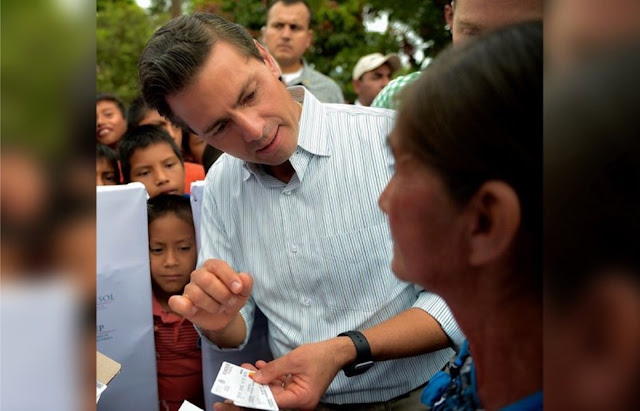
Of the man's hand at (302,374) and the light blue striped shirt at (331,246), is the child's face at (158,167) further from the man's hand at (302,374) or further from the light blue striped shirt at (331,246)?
the man's hand at (302,374)

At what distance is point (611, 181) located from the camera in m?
0.38

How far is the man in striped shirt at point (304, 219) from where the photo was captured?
1.56 metres

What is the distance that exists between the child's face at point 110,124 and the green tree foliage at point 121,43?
6882mm

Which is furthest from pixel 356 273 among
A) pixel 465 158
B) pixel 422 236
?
pixel 465 158

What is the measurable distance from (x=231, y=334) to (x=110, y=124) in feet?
10.6

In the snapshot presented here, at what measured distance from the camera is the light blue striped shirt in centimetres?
166

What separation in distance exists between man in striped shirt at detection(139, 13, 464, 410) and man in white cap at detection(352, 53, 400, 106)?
13.3 ft

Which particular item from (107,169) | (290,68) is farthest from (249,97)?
(290,68)

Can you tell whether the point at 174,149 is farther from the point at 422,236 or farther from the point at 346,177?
the point at 422,236

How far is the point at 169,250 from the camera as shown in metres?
2.48

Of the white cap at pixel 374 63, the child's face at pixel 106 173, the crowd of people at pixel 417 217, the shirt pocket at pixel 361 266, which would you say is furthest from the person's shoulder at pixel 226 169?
the white cap at pixel 374 63

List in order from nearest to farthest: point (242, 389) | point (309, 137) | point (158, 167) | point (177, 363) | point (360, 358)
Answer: point (242, 389)
point (360, 358)
point (309, 137)
point (177, 363)
point (158, 167)

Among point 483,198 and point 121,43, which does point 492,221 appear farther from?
point 121,43

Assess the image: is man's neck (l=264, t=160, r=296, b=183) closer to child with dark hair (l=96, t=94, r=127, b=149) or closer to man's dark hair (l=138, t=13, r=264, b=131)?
man's dark hair (l=138, t=13, r=264, b=131)
